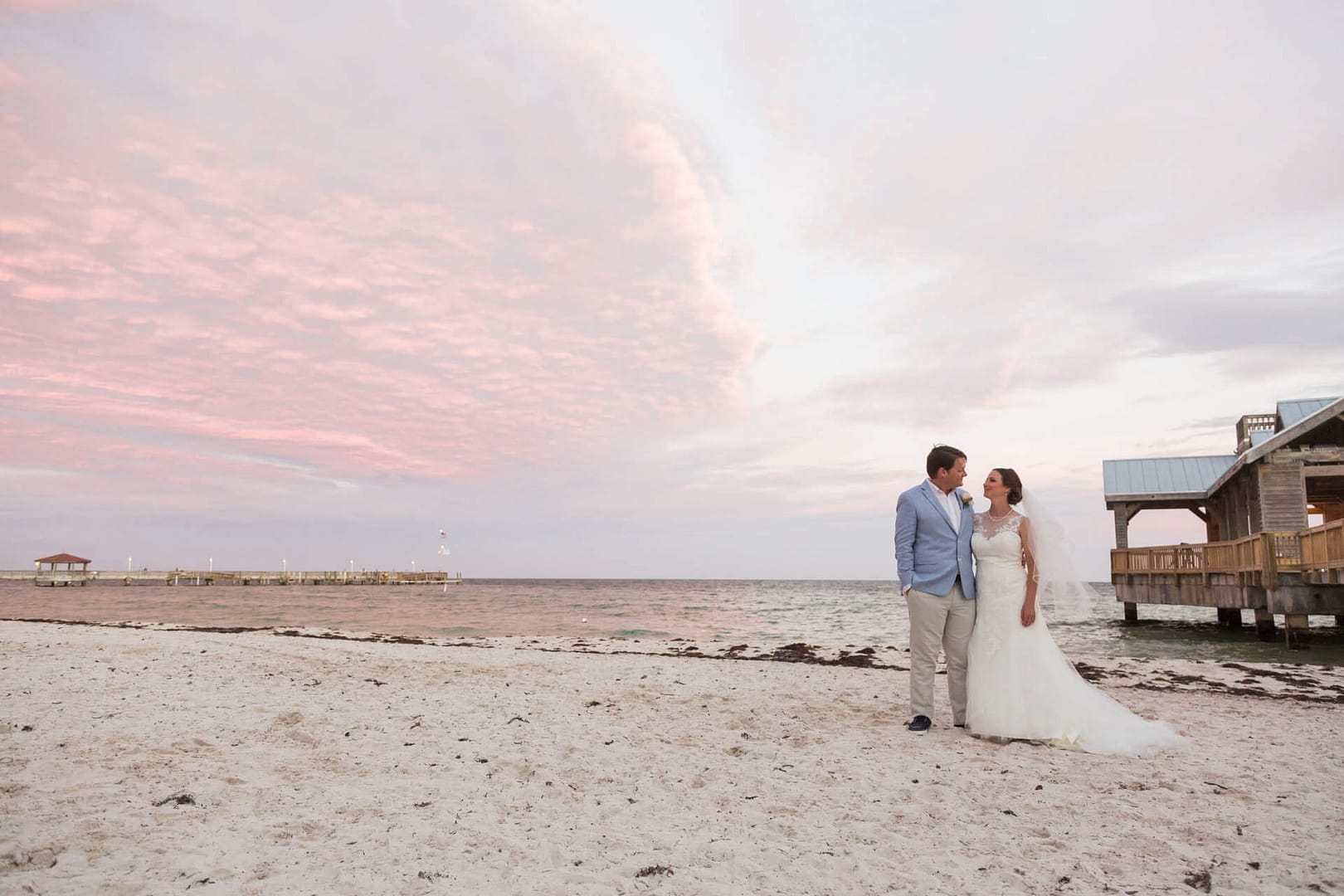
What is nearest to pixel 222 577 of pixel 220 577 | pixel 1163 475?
pixel 220 577

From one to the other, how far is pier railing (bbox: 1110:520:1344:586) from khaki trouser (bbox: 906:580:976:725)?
13660 millimetres

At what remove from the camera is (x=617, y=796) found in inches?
193

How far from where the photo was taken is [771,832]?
4227 mm

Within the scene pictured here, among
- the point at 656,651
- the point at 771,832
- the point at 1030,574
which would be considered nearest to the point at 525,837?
the point at 771,832

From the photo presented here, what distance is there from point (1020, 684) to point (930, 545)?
1321 mm

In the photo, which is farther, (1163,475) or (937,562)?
(1163,475)

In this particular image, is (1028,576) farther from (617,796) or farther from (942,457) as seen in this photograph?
(617,796)

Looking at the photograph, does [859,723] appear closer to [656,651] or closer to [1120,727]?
[1120,727]

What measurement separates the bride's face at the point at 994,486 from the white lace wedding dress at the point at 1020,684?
23cm

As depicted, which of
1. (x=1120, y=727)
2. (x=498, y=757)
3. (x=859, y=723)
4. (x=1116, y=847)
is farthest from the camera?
(x=859, y=723)

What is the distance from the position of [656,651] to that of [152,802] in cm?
1220

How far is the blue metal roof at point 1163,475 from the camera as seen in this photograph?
1067 inches

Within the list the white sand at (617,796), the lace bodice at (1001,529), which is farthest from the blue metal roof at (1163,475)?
the lace bodice at (1001,529)

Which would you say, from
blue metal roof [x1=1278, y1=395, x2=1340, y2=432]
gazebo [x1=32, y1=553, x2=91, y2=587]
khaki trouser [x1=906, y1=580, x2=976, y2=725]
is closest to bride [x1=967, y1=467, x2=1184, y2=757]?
khaki trouser [x1=906, y1=580, x2=976, y2=725]
